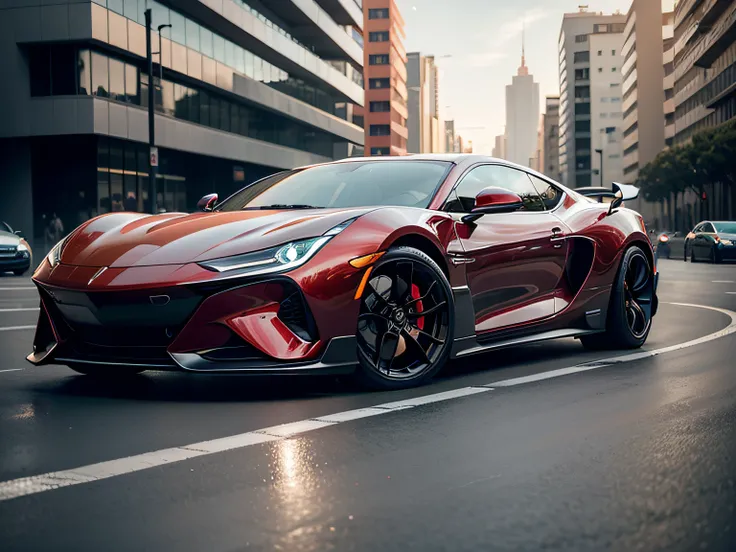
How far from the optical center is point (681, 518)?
3027mm

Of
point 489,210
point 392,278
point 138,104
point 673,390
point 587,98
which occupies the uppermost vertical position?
point 587,98

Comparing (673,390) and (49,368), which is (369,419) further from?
(49,368)

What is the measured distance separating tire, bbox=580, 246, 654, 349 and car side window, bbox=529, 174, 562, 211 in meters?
0.72

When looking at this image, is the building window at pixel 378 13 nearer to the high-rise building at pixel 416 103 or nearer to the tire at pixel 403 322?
the high-rise building at pixel 416 103

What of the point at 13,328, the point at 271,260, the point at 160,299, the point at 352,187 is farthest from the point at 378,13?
the point at 160,299

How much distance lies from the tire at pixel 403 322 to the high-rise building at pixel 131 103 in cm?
2878

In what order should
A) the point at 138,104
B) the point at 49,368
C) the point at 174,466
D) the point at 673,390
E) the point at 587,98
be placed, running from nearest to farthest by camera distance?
the point at 174,466
the point at 673,390
the point at 49,368
the point at 138,104
the point at 587,98

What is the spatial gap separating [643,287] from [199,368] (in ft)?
13.0

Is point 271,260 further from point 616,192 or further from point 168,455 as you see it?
point 616,192

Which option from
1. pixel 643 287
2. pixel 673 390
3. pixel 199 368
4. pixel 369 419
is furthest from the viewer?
pixel 643 287

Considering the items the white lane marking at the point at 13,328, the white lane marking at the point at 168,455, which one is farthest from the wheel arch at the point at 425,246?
the white lane marking at the point at 13,328

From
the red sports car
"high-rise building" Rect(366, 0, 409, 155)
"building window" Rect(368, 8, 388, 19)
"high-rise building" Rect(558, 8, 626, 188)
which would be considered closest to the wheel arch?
the red sports car

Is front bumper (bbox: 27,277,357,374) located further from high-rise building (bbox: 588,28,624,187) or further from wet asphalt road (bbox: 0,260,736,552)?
high-rise building (bbox: 588,28,624,187)

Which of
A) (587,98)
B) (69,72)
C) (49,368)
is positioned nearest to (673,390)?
(49,368)
